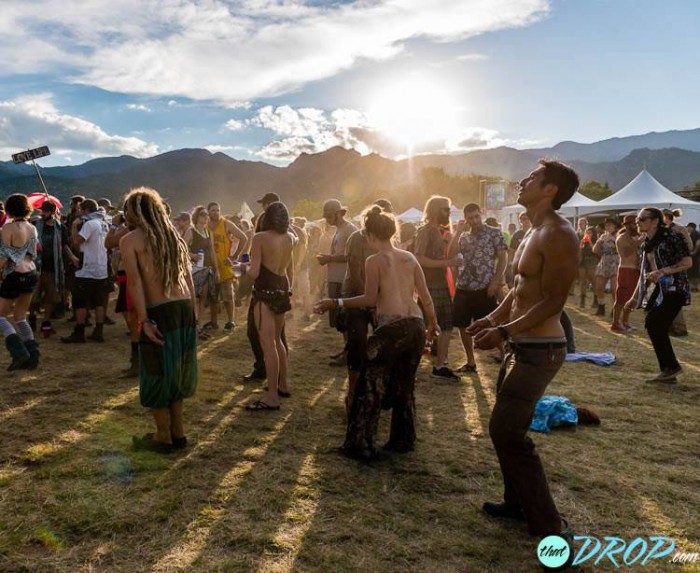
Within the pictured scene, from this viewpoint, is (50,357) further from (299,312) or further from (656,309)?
(656,309)

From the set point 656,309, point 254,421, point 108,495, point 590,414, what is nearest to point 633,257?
point 656,309

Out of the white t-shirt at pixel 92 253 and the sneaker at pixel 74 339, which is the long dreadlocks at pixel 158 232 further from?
the sneaker at pixel 74 339

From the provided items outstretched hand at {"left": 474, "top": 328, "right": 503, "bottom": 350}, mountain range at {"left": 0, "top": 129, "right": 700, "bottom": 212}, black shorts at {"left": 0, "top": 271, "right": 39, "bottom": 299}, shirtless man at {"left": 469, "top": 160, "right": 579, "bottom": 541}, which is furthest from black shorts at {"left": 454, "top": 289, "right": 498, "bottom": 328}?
mountain range at {"left": 0, "top": 129, "right": 700, "bottom": 212}

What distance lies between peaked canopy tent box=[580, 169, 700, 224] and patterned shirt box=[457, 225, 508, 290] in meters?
18.1

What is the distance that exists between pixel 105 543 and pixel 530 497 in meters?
2.27

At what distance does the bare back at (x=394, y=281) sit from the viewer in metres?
3.97

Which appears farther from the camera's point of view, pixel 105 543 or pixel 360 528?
pixel 360 528

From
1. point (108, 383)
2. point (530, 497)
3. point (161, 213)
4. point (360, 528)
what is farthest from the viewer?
point (108, 383)

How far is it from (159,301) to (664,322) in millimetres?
5506

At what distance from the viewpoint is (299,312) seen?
11836 millimetres

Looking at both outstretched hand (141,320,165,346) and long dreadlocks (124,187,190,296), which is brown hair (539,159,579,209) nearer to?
long dreadlocks (124,187,190,296)

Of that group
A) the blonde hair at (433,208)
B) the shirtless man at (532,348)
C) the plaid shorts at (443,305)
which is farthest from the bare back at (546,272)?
the plaid shorts at (443,305)

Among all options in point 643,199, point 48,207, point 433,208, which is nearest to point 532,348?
point 433,208

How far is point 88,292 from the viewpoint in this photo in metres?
7.84
